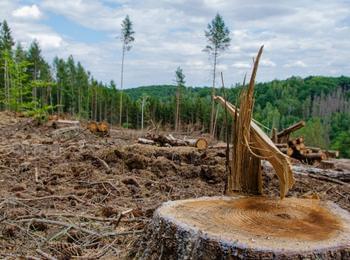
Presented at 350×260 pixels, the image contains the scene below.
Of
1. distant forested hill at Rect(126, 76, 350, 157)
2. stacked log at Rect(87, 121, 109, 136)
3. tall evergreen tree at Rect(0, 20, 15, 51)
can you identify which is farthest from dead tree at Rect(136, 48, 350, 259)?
distant forested hill at Rect(126, 76, 350, 157)

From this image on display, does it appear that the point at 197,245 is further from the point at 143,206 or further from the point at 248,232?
the point at 143,206

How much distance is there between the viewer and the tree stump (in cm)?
265

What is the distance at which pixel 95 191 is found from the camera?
6566mm

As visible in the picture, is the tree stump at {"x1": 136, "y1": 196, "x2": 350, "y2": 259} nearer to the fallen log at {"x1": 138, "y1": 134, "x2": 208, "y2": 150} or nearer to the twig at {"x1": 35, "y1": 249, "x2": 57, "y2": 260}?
the twig at {"x1": 35, "y1": 249, "x2": 57, "y2": 260}

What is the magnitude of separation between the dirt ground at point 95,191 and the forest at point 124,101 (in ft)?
31.8

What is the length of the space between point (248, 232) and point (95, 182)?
4.42m

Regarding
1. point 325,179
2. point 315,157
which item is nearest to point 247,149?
point 325,179

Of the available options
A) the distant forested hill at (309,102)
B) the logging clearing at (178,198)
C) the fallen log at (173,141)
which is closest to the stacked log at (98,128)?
the logging clearing at (178,198)

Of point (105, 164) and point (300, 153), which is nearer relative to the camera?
point (105, 164)

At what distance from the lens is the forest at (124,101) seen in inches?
1117

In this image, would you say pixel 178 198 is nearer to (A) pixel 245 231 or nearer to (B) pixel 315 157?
(A) pixel 245 231

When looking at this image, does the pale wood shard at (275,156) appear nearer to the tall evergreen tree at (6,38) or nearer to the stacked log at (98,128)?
the stacked log at (98,128)

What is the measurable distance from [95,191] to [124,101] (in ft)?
176

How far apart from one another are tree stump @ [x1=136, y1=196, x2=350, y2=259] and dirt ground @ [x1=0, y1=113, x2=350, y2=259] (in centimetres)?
92
